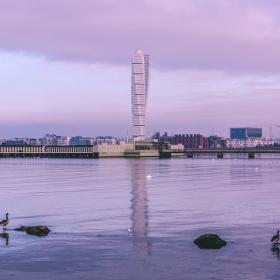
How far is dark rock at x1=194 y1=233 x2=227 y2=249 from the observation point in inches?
1356

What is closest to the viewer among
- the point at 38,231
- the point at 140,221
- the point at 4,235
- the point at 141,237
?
the point at 141,237

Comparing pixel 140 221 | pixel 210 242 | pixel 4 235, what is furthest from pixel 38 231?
pixel 210 242

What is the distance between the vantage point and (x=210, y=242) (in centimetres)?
3466

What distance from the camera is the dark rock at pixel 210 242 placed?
1356 inches

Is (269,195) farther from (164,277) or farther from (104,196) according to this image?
(164,277)

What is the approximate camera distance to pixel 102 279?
27.5 m

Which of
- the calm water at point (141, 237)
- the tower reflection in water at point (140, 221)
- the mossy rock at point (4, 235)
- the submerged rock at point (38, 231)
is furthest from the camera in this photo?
the submerged rock at point (38, 231)

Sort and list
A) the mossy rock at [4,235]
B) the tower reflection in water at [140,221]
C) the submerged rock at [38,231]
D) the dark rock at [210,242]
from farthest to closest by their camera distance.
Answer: the submerged rock at [38,231], the mossy rock at [4,235], the tower reflection in water at [140,221], the dark rock at [210,242]

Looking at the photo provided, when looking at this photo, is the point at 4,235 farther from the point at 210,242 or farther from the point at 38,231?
the point at 210,242

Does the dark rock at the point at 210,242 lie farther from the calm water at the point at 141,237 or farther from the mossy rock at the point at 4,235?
the mossy rock at the point at 4,235

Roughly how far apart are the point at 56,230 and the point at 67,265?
1141 centimetres

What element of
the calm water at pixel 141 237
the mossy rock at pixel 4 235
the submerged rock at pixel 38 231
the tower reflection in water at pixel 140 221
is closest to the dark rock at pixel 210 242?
the calm water at pixel 141 237

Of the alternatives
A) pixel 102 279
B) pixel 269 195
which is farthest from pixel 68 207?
pixel 102 279

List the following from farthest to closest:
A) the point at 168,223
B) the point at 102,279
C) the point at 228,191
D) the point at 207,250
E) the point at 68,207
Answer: the point at 228,191 < the point at 68,207 < the point at 168,223 < the point at 207,250 < the point at 102,279
